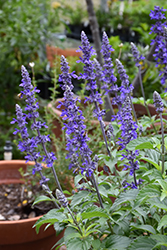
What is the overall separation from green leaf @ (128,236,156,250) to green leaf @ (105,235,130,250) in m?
0.03

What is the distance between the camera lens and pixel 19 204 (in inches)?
92.8

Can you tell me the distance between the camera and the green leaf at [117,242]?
1.36 meters

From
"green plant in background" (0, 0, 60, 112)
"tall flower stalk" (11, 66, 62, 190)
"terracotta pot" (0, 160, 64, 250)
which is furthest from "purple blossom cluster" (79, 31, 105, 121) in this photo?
"green plant in background" (0, 0, 60, 112)

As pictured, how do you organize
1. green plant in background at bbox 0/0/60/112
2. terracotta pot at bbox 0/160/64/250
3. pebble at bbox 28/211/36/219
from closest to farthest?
terracotta pot at bbox 0/160/64/250 < pebble at bbox 28/211/36/219 < green plant in background at bbox 0/0/60/112

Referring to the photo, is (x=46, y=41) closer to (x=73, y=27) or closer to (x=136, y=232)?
(x=73, y=27)

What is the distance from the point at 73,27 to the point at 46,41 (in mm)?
1683

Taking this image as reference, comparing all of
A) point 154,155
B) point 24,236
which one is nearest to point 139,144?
point 154,155

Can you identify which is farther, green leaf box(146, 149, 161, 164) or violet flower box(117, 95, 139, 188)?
Result: green leaf box(146, 149, 161, 164)

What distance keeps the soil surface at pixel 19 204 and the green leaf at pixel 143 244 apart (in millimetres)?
981

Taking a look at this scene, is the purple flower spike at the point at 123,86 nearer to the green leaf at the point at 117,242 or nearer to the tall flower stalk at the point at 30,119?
the tall flower stalk at the point at 30,119

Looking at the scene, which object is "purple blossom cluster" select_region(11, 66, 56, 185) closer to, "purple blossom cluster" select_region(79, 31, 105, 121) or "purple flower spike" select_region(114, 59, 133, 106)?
"purple blossom cluster" select_region(79, 31, 105, 121)

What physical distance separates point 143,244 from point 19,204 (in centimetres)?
125

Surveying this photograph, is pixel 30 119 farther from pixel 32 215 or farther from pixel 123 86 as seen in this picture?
pixel 32 215

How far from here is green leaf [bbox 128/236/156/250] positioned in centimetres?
133
